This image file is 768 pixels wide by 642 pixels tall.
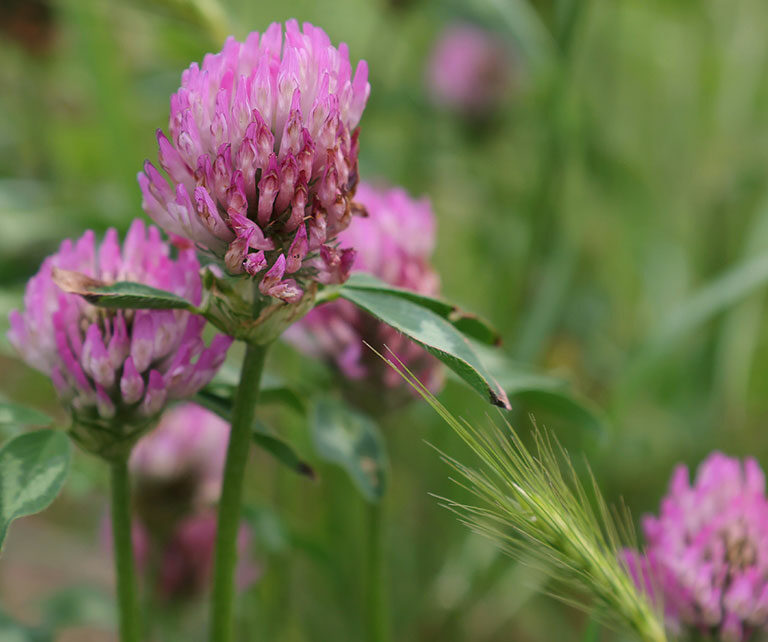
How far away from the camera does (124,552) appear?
1.81ft

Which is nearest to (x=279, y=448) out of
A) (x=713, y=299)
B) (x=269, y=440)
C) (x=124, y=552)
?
(x=269, y=440)

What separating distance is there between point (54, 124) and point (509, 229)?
931 mm

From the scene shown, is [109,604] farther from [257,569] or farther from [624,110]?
[624,110]

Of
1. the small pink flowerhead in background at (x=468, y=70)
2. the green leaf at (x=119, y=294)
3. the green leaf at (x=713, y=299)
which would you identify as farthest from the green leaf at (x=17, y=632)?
the small pink flowerhead in background at (x=468, y=70)

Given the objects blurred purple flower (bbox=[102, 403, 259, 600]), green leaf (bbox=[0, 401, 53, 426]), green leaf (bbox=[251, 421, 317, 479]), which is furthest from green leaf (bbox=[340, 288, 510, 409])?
blurred purple flower (bbox=[102, 403, 259, 600])

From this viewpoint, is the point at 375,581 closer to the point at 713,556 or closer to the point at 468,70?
the point at 713,556

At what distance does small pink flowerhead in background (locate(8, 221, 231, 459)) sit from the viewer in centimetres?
50

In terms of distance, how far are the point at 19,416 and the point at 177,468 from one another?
308mm

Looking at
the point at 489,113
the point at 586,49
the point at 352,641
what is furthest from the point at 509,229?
the point at 352,641

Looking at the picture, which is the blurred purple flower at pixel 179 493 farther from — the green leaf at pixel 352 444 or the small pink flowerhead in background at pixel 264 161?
the small pink flowerhead in background at pixel 264 161

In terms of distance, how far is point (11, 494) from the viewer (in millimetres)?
481

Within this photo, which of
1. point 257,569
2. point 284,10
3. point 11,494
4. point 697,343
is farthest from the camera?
point 284,10

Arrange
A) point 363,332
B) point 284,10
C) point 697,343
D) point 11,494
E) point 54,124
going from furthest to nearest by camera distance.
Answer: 1. point 54,124
2. point 284,10
3. point 697,343
4. point 363,332
5. point 11,494

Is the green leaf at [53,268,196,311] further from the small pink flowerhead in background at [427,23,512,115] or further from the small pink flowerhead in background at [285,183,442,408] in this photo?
the small pink flowerhead in background at [427,23,512,115]
